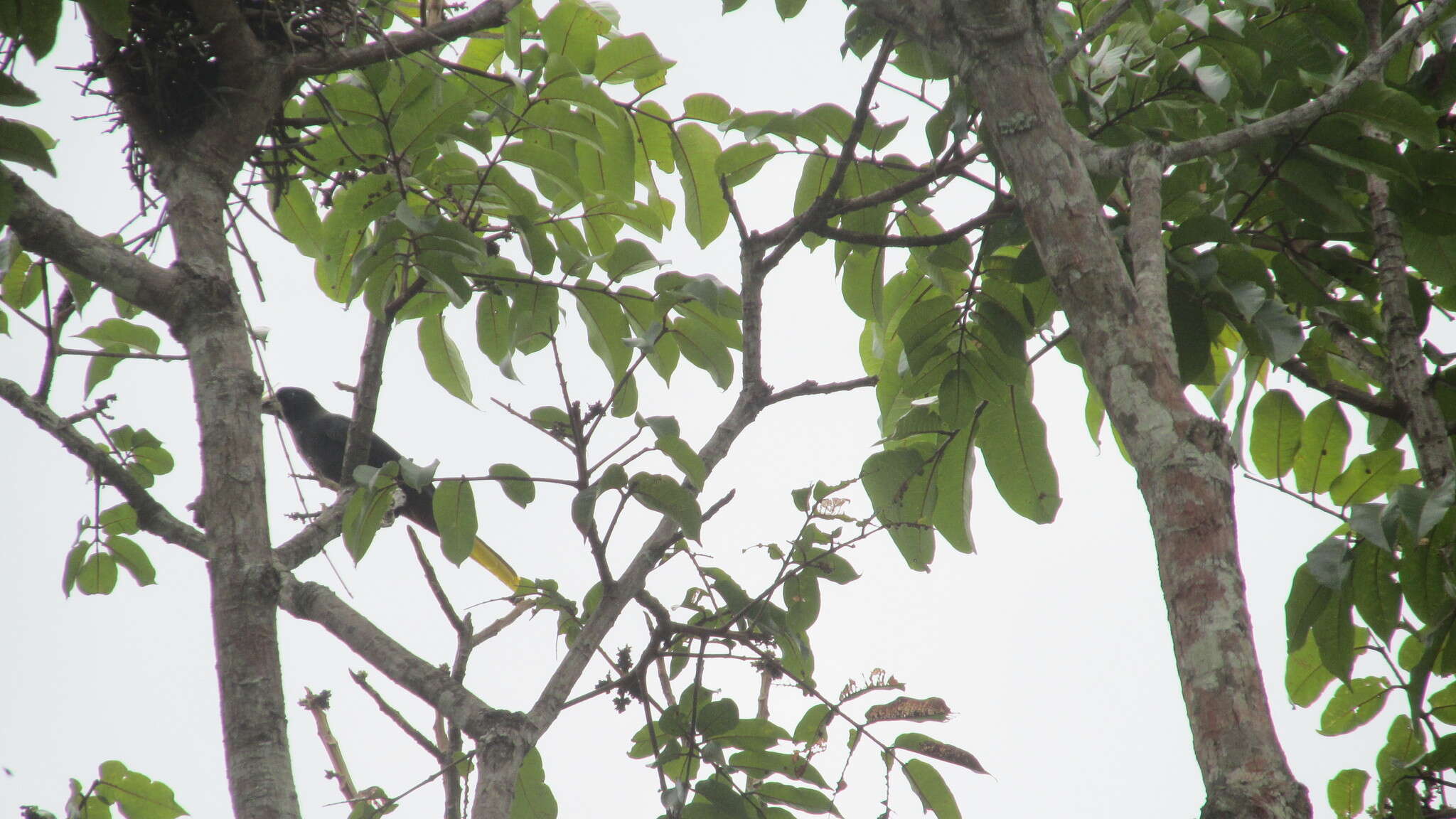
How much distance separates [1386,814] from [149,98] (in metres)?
2.75

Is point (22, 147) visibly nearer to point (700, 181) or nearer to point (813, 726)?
point (700, 181)

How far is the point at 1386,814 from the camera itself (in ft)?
6.24

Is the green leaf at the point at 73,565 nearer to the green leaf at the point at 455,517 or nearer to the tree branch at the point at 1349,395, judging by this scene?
the green leaf at the point at 455,517

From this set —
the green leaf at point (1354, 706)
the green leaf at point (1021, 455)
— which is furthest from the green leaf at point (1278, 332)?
the green leaf at point (1354, 706)

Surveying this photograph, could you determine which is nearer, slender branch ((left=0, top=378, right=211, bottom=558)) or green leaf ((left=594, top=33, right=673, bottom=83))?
slender branch ((left=0, top=378, right=211, bottom=558))

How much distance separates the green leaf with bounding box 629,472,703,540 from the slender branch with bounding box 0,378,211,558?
2.60ft

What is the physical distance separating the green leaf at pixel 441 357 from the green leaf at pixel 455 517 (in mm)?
734

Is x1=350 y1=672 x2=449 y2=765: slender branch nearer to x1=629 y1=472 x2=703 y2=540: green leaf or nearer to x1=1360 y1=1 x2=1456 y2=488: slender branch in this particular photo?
x1=629 y1=472 x2=703 y2=540: green leaf

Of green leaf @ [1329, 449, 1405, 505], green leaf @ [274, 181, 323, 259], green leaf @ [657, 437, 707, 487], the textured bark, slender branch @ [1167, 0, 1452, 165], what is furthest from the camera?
green leaf @ [274, 181, 323, 259]

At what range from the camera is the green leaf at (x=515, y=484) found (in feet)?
5.95

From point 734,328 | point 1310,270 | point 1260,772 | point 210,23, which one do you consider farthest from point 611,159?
point 1260,772

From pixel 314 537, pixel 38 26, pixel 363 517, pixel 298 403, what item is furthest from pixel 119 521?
pixel 298 403

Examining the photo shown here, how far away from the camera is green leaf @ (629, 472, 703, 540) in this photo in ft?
5.77

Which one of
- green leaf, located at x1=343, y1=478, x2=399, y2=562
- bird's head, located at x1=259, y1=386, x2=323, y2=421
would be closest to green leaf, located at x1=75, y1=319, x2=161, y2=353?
green leaf, located at x1=343, y1=478, x2=399, y2=562
